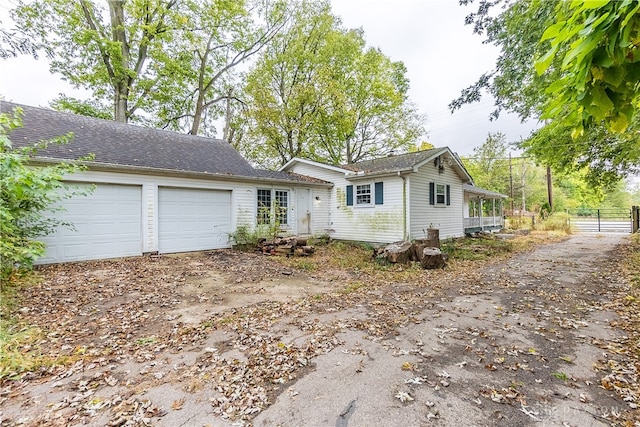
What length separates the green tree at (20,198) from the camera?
387 cm

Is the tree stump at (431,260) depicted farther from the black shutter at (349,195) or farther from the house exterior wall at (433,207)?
the black shutter at (349,195)

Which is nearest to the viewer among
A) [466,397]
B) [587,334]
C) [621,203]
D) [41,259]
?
[466,397]

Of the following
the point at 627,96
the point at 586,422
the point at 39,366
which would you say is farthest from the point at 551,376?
the point at 39,366

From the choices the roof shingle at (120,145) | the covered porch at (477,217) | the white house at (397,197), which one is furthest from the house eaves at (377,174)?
the covered porch at (477,217)

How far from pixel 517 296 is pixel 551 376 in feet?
9.72

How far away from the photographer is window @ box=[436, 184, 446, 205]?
12562mm

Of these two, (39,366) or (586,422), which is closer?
(586,422)

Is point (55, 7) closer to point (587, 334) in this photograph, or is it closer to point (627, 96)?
point (627, 96)

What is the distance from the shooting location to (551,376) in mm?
2676

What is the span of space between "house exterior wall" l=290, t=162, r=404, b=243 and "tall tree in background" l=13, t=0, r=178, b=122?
1129 cm

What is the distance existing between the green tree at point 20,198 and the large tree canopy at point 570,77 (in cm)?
566

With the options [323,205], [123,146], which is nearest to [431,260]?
[323,205]

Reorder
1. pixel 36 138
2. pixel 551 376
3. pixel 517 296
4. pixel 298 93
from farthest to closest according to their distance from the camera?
pixel 298 93 → pixel 36 138 → pixel 517 296 → pixel 551 376

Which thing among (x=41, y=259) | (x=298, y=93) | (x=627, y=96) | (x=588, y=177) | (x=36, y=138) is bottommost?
(x=41, y=259)
